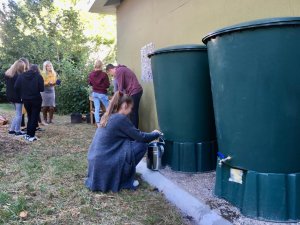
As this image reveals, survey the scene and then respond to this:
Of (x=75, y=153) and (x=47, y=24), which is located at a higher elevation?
(x=47, y=24)

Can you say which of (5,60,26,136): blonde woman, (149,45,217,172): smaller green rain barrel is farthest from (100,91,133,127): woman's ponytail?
(5,60,26,136): blonde woman

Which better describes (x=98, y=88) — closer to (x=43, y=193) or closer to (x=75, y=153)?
(x=75, y=153)

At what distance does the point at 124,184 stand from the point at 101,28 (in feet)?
58.0

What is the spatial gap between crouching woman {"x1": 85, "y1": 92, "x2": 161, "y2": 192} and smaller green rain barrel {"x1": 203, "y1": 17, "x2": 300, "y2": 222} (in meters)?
1.23

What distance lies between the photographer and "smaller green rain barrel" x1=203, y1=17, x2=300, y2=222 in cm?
247

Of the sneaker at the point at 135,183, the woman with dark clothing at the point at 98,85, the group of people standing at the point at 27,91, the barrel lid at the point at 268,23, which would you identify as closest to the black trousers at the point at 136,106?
the woman with dark clothing at the point at 98,85

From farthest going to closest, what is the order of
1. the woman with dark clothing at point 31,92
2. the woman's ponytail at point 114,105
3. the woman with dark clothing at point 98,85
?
the woman with dark clothing at point 98,85 < the woman with dark clothing at point 31,92 < the woman's ponytail at point 114,105

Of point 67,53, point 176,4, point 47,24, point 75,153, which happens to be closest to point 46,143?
point 75,153

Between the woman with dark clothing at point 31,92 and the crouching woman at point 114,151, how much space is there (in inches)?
142

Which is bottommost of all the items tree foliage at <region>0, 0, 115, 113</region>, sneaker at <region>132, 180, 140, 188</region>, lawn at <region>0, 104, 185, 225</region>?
lawn at <region>0, 104, 185, 225</region>

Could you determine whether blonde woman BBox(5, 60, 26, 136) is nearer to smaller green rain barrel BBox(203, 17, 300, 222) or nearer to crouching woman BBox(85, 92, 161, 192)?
crouching woman BBox(85, 92, 161, 192)

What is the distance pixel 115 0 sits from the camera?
9148 millimetres

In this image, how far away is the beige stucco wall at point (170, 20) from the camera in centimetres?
365

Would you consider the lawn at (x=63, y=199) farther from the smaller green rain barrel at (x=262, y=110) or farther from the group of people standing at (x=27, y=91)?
the group of people standing at (x=27, y=91)
